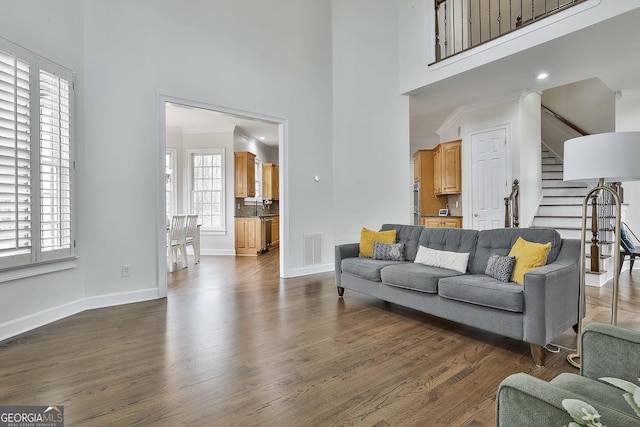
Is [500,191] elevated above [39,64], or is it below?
below

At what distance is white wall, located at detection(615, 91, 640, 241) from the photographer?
5578 millimetres

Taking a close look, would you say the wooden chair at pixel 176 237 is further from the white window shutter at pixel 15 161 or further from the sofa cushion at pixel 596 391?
the sofa cushion at pixel 596 391

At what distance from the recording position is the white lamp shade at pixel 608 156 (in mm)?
1859

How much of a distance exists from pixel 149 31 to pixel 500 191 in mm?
6086

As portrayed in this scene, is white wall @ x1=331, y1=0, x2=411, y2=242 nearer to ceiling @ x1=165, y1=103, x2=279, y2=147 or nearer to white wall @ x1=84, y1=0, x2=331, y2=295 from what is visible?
white wall @ x1=84, y1=0, x2=331, y2=295

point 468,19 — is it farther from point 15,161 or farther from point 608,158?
point 15,161

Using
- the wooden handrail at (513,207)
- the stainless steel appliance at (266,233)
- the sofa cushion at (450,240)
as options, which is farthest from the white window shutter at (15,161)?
the wooden handrail at (513,207)

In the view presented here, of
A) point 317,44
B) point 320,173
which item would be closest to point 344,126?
point 320,173

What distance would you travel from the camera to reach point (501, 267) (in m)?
2.71

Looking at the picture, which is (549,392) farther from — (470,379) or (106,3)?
(106,3)

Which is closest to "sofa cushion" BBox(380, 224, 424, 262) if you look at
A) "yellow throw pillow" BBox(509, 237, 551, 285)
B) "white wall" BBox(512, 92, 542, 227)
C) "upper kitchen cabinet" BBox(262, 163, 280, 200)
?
"yellow throw pillow" BBox(509, 237, 551, 285)

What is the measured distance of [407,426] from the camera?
161cm

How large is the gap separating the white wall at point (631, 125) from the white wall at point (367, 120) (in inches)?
146

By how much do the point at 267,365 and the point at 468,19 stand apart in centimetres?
668
